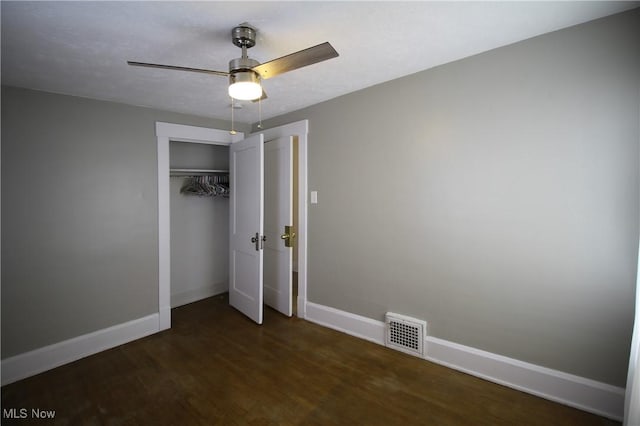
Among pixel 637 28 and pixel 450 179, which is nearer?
pixel 637 28

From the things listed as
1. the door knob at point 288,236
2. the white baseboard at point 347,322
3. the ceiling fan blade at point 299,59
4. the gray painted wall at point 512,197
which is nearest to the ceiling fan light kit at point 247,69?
the ceiling fan blade at point 299,59

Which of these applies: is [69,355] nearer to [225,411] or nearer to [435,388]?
[225,411]

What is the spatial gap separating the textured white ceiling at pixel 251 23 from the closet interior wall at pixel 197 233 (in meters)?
1.48

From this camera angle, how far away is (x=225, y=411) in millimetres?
1871

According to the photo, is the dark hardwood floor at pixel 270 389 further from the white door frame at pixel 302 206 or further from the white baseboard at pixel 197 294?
the white baseboard at pixel 197 294

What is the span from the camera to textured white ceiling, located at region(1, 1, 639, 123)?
1438 mm

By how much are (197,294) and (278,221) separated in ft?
5.28

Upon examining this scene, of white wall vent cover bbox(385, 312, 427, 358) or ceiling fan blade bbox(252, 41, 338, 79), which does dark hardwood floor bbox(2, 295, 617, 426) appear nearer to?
white wall vent cover bbox(385, 312, 427, 358)

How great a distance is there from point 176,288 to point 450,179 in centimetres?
344

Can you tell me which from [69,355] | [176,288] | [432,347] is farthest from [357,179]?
[69,355]

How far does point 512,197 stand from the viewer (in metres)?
1.94

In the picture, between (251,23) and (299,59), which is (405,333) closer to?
(299,59)

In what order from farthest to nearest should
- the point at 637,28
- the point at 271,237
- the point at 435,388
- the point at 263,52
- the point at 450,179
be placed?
the point at 271,237, the point at 450,179, the point at 435,388, the point at 263,52, the point at 637,28

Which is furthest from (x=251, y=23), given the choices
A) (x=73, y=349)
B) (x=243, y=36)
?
(x=73, y=349)
